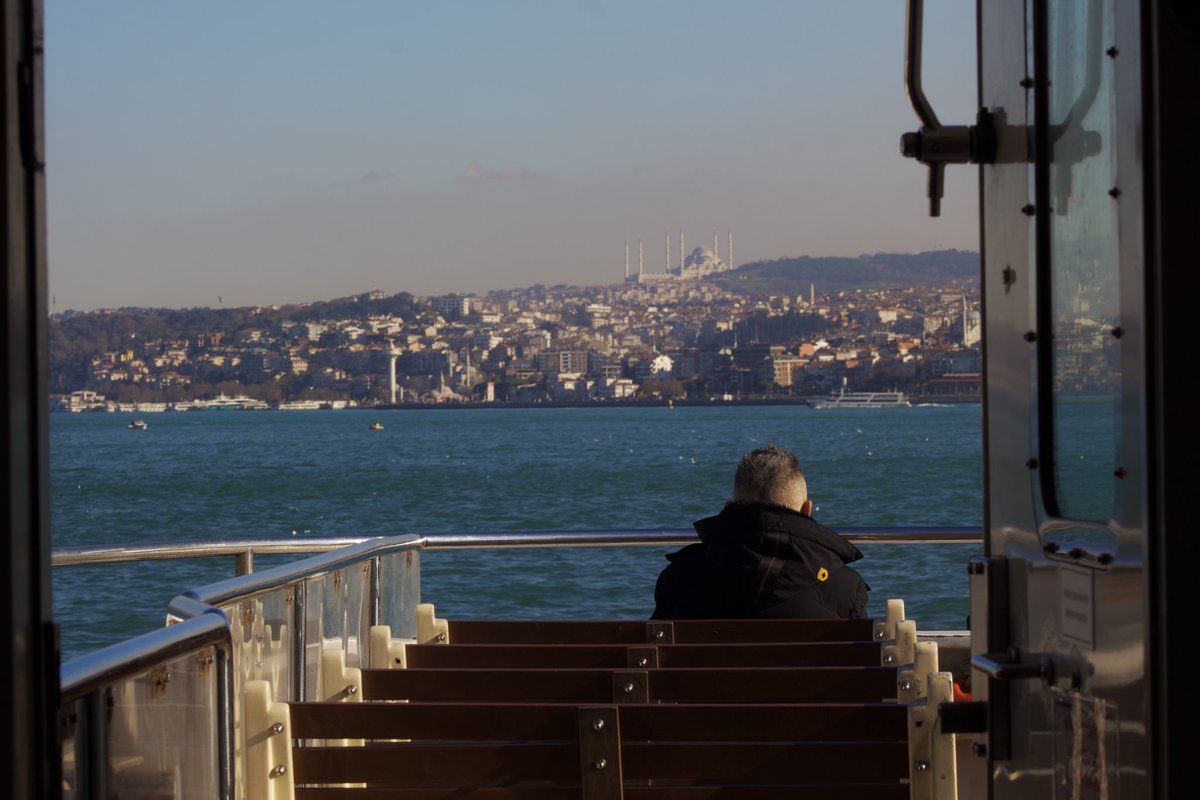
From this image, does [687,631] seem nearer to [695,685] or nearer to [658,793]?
[695,685]

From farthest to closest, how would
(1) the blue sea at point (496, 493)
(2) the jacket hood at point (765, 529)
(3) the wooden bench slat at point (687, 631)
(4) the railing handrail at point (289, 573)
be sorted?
(1) the blue sea at point (496, 493) → (2) the jacket hood at point (765, 529) → (3) the wooden bench slat at point (687, 631) → (4) the railing handrail at point (289, 573)

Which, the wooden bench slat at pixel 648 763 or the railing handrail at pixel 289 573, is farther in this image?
the railing handrail at pixel 289 573

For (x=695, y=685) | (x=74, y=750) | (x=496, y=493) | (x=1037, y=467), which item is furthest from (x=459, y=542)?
(x=496, y=493)

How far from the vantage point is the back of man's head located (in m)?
5.14

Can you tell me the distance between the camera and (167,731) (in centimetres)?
286

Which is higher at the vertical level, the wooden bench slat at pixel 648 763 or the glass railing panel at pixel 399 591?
the glass railing panel at pixel 399 591

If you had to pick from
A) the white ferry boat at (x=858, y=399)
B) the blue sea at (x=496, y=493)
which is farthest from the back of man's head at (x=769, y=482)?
the white ferry boat at (x=858, y=399)

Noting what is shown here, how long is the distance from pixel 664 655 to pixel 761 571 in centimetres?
75

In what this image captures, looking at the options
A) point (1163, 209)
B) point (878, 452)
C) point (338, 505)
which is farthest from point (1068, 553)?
point (878, 452)

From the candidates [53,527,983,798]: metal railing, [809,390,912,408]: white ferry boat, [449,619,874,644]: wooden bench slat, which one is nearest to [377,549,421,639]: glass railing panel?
[53,527,983,798]: metal railing

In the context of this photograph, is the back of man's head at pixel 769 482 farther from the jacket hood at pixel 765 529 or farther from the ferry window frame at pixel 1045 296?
the ferry window frame at pixel 1045 296

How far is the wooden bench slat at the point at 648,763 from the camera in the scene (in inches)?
135

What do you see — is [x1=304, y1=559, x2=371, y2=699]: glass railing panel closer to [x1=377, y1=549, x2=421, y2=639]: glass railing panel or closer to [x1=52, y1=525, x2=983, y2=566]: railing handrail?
[x1=377, y1=549, x2=421, y2=639]: glass railing panel

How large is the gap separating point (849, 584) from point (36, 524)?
375 centimetres
